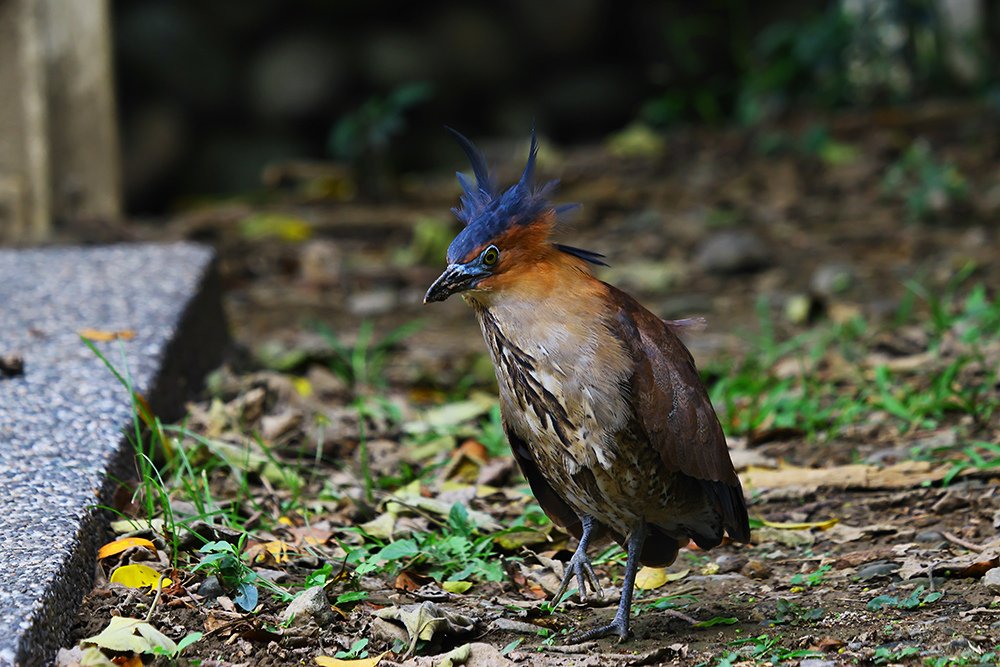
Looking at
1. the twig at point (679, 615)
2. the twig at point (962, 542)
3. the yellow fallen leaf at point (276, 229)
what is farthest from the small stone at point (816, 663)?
the yellow fallen leaf at point (276, 229)

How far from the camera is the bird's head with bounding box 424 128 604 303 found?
2713mm

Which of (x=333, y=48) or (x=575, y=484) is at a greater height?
(x=333, y=48)

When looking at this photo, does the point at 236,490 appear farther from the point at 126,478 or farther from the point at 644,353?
the point at 644,353

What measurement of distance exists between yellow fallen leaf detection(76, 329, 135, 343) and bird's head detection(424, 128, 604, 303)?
1605mm

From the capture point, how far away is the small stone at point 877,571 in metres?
2.99

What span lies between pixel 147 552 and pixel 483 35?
20.0 feet

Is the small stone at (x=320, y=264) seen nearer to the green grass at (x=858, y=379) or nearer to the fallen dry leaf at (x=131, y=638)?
the green grass at (x=858, y=379)

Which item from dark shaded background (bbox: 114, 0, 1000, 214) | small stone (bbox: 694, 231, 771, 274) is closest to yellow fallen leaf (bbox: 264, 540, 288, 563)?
small stone (bbox: 694, 231, 771, 274)

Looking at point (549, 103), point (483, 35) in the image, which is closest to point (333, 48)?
point (483, 35)

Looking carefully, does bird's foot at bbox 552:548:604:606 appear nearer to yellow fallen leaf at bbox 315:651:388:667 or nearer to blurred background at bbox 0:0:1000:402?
yellow fallen leaf at bbox 315:651:388:667

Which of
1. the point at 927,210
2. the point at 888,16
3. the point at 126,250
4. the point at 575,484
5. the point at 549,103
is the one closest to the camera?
the point at 575,484

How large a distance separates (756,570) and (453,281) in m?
1.11

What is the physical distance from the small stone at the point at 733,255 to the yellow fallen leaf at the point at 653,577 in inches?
122

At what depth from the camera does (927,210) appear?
21.8 feet
